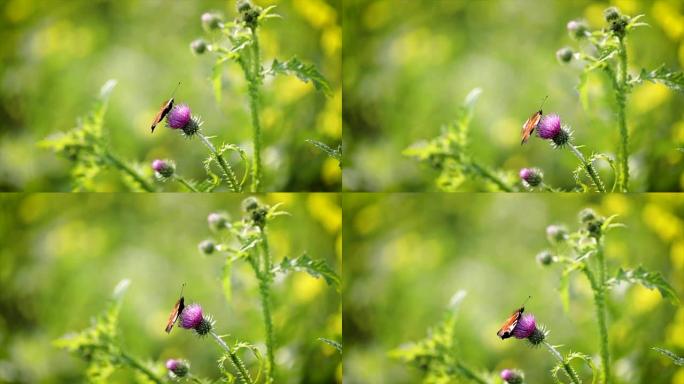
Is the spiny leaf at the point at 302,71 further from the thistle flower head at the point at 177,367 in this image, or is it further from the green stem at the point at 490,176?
the thistle flower head at the point at 177,367

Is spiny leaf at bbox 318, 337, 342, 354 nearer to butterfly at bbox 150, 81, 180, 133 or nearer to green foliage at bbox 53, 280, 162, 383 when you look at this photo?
green foliage at bbox 53, 280, 162, 383

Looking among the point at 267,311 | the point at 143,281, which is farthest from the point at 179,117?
the point at 267,311

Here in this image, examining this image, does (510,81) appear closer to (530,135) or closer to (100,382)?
(530,135)

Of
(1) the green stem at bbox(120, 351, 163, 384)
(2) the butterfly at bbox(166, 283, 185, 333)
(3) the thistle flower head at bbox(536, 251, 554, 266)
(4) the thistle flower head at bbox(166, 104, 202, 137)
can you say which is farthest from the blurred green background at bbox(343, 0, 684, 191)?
(1) the green stem at bbox(120, 351, 163, 384)

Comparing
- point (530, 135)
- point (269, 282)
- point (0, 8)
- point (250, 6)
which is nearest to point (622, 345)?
point (530, 135)

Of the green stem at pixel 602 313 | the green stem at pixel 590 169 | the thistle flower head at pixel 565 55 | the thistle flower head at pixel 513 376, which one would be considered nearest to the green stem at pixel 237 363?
the thistle flower head at pixel 513 376
